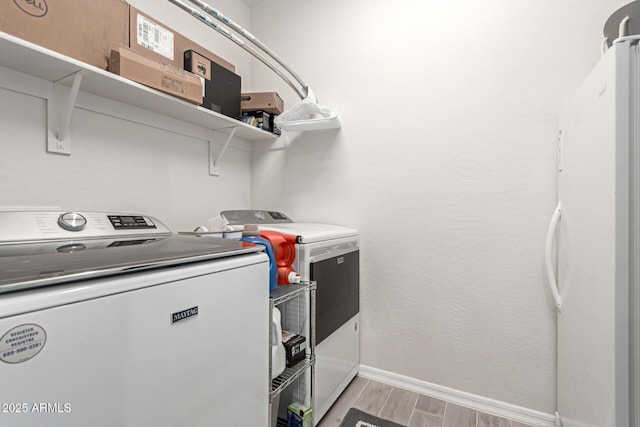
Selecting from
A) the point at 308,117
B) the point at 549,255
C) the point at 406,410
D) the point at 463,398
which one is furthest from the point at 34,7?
the point at 463,398

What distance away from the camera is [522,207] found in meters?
1.56

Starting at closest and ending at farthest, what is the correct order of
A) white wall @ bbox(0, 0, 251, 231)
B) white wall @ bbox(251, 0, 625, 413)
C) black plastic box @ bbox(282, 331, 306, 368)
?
white wall @ bbox(0, 0, 251, 231) → black plastic box @ bbox(282, 331, 306, 368) → white wall @ bbox(251, 0, 625, 413)

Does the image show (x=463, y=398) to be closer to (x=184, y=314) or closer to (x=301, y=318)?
(x=301, y=318)

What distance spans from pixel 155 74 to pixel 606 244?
177cm

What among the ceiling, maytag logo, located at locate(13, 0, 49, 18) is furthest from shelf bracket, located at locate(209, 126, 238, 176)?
the ceiling

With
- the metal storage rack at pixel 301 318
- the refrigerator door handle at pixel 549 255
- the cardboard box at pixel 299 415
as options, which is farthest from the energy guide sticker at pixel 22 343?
the refrigerator door handle at pixel 549 255

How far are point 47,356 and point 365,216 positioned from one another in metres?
1.67

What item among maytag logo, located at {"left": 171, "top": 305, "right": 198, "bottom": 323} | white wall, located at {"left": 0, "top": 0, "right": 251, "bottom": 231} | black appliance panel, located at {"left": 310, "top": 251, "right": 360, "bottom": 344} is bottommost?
black appliance panel, located at {"left": 310, "top": 251, "right": 360, "bottom": 344}

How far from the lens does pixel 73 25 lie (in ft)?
3.55

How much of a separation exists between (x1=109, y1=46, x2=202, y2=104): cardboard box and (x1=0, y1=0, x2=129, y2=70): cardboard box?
0.07 meters

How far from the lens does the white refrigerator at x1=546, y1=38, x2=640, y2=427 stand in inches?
31.4

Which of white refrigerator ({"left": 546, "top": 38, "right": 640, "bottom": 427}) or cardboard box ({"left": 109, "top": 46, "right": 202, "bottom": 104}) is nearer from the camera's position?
white refrigerator ({"left": 546, "top": 38, "right": 640, "bottom": 427})

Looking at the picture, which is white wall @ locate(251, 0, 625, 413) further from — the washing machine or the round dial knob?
the round dial knob

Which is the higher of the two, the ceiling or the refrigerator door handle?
the ceiling
